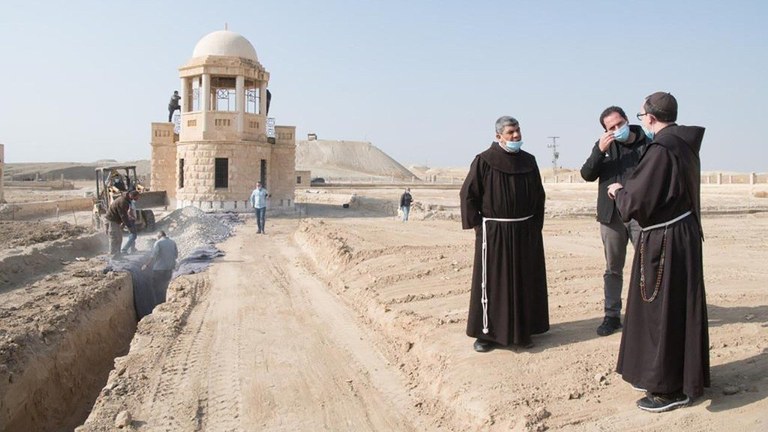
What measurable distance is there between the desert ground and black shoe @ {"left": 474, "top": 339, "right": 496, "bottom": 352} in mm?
99

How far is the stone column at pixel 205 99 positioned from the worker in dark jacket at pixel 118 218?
12.7 m

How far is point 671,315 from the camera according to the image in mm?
3879

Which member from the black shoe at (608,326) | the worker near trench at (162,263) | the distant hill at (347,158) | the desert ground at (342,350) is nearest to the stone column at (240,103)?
the desert ground at (342,350)

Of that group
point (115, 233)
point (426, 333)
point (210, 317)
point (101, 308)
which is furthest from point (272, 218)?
point (426, 333)

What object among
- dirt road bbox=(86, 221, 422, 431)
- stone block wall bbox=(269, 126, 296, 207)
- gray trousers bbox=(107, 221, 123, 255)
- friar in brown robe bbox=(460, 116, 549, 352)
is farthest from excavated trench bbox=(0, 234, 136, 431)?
stone block wall bbox=(269, 126, 296, 207)

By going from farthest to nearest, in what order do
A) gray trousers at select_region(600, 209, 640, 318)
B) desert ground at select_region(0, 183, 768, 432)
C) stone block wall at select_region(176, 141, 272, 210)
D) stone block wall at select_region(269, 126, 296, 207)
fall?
stone block wall at select_region(269, 126, 296, 207)
stone block wall at select_region(176, 141, 272, 210)
gray trousers at select_region(600, 209, 640, 318)
desert ground at select_region(0, 183, 768, 432)

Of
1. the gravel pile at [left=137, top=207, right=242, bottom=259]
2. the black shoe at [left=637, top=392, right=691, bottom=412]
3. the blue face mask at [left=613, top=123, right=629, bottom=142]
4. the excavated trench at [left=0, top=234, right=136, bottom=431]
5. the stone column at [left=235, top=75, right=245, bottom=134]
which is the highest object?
the stone column at [left=235, top=75, right=245, bottom=134]

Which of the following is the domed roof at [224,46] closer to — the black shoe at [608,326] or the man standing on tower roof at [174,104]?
the man standing on tower roof at [174,104]

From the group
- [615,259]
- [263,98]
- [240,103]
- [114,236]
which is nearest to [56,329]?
[114,236]

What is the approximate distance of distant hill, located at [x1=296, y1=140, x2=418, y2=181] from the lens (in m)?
105

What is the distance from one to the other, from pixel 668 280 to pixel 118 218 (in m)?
12.5

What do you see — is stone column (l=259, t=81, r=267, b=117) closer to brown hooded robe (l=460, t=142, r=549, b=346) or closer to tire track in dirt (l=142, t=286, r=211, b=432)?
tire track in dirt (l=142, t=286, r=211, b=432)

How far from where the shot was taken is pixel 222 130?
86.1 ft

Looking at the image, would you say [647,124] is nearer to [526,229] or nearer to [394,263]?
[526,229]
